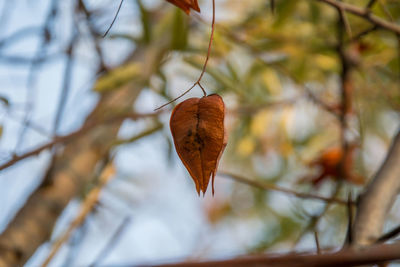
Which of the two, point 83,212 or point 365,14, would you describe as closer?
point 365,14

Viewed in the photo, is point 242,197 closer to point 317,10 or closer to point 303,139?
point 303,139

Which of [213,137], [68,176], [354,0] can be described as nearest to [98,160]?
[68,176]

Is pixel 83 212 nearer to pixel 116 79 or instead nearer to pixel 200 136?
pixel 116 79

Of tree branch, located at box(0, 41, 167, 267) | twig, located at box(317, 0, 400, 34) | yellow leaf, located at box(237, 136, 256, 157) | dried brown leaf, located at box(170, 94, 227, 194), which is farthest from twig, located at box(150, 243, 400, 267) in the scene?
yellow leaf, located at box(237, 136, 256, 157)

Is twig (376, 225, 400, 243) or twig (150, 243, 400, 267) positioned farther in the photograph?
twig (376, 225, 400, 243)

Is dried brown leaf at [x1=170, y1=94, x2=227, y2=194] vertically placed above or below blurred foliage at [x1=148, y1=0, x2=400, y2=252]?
above

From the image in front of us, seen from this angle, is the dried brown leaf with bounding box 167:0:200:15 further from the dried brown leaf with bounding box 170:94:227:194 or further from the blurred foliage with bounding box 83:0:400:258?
the blurred foliage with bounding box 83:0:400:258

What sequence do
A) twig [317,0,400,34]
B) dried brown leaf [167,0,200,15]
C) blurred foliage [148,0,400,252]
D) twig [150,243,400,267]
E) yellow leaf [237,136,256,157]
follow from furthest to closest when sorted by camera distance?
1. yellow leaf [237,136,256,157]
2. blurred foliage [148,0,400,252]
3. twig [317,0,400,34]
4. dried brown leaf [167,0,200,15]
5. twig [150,243,400,267]

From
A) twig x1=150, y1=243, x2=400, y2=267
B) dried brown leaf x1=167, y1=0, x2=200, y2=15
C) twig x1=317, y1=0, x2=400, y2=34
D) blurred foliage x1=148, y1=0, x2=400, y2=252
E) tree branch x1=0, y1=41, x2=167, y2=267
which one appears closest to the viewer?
twig x1=150, y1=243, x2=400, y2=267

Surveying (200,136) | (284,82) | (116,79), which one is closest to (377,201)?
(200,136)

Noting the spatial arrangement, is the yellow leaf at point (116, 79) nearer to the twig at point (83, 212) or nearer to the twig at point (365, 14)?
the twig at point (83, 212)

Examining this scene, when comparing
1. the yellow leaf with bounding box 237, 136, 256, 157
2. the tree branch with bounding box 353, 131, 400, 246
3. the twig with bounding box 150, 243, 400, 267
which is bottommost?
the yellow leaf with bounding box 237, 136, 256, 157

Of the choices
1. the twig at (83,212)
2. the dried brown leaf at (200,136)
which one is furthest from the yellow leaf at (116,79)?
the dried brown leaf at (200,136)
